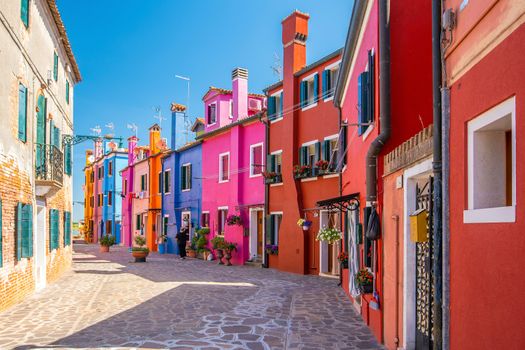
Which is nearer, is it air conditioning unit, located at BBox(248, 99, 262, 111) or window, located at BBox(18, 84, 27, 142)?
window, located at BBox(18, 84, 27, 142)

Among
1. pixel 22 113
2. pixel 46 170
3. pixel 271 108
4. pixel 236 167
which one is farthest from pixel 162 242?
pixel 22 113

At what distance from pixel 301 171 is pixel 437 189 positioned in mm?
13225

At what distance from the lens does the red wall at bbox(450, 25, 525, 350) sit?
3197 millimetres

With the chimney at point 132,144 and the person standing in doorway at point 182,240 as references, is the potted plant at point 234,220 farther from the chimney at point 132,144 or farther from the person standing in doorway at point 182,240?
the chimney at point 132,144

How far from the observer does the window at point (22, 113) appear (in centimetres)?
1130

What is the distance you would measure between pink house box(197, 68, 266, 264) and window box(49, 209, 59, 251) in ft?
27.3

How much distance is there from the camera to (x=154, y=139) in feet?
113

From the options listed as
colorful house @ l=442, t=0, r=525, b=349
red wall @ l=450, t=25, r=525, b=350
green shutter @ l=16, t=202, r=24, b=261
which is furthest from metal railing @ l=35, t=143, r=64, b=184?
red wall @ l=450, t=25, r=525, b=350

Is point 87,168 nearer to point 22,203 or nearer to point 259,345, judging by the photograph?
point 22,203

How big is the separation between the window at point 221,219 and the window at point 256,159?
3.11 m

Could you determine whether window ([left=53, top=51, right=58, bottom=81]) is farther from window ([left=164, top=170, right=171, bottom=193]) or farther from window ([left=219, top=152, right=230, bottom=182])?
window ([left=164, top=170, right=171, bottom=193])

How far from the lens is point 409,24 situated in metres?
8.33

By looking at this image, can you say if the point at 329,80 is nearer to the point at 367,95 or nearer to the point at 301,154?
the point at 301,154

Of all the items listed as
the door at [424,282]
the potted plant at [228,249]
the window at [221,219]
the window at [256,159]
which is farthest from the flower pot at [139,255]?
the door at [424,282]
